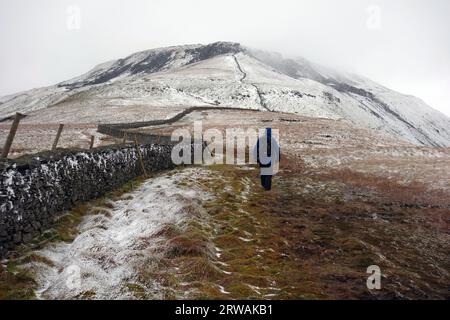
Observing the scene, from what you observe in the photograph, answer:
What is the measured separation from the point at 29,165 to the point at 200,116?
60750 millimetres

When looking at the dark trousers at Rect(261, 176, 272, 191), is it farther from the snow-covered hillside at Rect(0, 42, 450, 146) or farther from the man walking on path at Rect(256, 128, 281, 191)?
the snow-covered hillside at Rect(0, 42, 450, 146)

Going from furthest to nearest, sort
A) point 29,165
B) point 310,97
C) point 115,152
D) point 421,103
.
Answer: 1. point 421,103
2. point 310,97
3. point 115,152
4. point 29,165

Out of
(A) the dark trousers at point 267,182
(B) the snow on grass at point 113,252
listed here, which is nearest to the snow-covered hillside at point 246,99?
(A) the dark trousers at point 267,182

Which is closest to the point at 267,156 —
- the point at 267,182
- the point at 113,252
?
the point at 267,182

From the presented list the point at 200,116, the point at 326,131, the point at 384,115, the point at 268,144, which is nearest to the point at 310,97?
the point at 384,115

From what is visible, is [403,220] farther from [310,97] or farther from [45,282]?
[310,97]

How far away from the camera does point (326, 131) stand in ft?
176

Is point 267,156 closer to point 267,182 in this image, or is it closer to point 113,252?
point 267,182

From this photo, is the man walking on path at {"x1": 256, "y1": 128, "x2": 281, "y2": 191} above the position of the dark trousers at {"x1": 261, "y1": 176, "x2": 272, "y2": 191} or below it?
above

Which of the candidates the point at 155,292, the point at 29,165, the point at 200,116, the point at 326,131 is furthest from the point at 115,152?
the point at 200,116

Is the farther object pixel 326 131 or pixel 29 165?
pixel 326 131

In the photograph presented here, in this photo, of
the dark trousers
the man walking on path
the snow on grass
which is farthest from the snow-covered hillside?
the snow on grass

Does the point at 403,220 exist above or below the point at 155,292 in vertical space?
below
